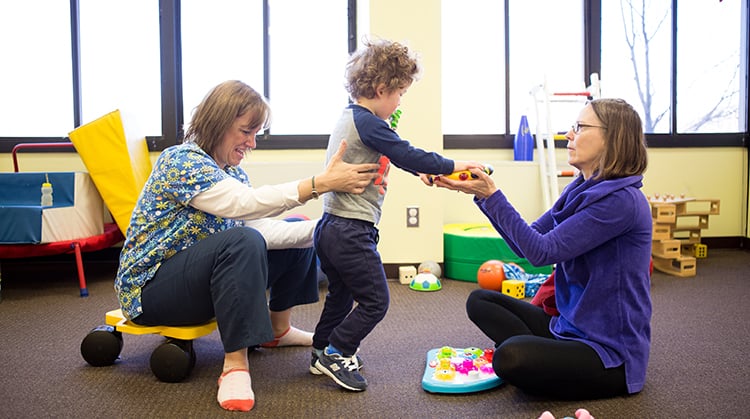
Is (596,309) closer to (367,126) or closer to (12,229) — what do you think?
(367,126)

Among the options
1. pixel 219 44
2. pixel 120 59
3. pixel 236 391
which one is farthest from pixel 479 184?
pixel 120 59

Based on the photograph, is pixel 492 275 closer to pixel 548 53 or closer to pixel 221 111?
pixel 221 111

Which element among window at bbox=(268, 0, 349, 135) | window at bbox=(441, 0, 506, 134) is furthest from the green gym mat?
window at bbox=(268, 0, 349, 135)

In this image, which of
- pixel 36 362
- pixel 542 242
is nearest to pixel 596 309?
pixel 542 242

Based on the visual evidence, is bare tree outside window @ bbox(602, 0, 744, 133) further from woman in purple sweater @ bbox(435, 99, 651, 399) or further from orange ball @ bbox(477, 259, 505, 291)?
woman in purple sweater @ bbox(435, 99, 651, 399)

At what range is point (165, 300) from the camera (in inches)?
68.8

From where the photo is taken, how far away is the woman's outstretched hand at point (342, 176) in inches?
65.8

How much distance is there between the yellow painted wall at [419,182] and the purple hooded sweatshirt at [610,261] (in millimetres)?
1534

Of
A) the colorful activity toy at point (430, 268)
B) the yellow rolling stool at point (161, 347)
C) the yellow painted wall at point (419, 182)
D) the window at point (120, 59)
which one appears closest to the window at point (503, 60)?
the yellow painted wall at point (419, 182)

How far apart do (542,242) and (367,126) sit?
22.3 inches

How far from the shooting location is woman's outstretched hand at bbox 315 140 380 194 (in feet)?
5.48

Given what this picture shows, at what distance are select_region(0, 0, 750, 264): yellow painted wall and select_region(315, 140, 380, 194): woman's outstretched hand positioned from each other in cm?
134

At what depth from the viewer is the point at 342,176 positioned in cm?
167

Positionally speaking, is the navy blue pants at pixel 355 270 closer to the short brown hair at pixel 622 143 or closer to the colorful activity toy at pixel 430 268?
A: the short brown hair at pixel 622 143
